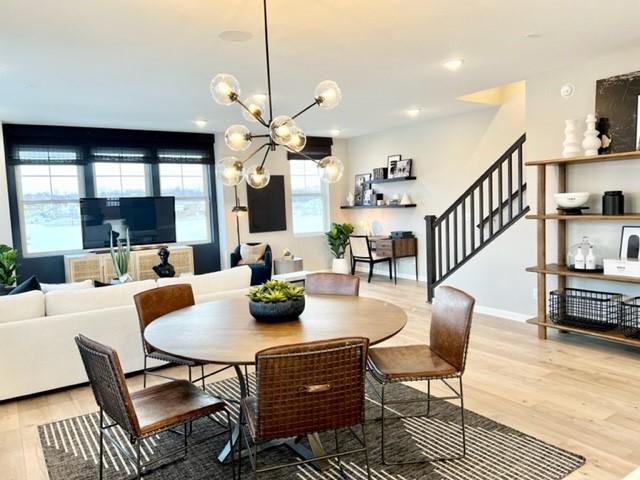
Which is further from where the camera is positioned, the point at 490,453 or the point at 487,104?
the point at 487,104

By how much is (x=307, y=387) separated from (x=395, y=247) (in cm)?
579

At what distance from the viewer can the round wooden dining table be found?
2059 millimetres

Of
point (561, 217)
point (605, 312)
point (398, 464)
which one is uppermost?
point (561, 217)

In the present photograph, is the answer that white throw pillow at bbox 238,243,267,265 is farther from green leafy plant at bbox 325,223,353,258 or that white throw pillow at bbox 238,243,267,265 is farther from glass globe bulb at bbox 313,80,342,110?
glass globe bulb at bbox 313,80,342,110

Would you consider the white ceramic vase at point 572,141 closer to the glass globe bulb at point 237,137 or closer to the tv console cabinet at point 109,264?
the glass globe bulb at point 237,137

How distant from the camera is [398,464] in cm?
243

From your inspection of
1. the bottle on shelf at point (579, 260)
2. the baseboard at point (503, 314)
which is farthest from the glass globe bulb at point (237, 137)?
the baseboard at point (503, 314)

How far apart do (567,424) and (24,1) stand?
3915 mm

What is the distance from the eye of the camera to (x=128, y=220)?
7051 mm

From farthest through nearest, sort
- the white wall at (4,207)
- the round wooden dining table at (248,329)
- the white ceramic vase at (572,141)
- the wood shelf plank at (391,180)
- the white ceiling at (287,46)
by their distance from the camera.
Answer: the wood shelf plank at (391,180)
the white wall at (4,207)
the white ceramic vase at (572,141)
the white ceiling at (287,46)
the round wooden dining table at (248,329)

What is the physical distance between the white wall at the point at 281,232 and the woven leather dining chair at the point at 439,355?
549 centimetres

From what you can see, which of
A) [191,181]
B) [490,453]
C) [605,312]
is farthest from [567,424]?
[191,181]

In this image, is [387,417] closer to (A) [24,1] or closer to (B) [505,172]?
(A) [24,1]

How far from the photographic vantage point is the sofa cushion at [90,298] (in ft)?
11.5
